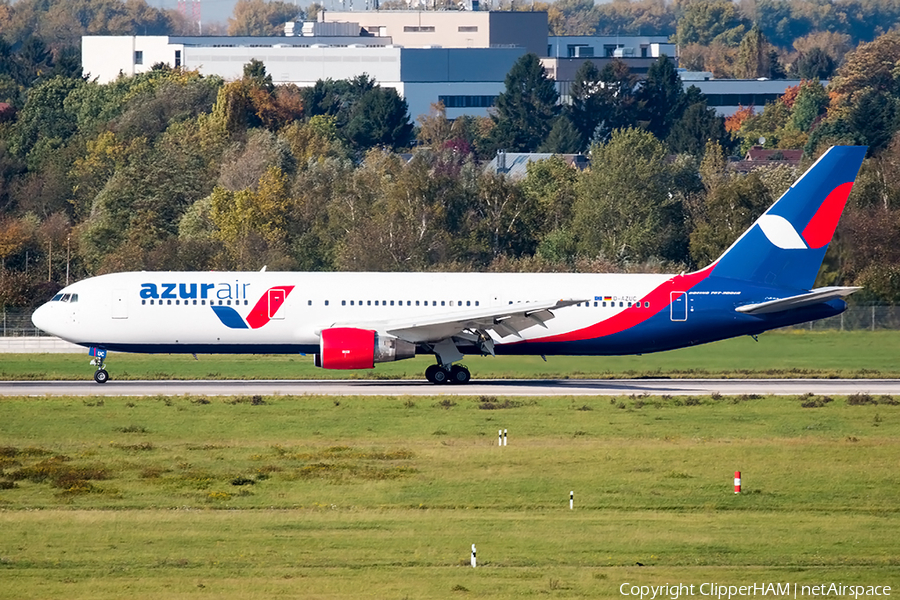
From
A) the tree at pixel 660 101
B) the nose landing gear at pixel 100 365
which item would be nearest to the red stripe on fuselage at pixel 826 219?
the nose landing gear at pixel 100 365

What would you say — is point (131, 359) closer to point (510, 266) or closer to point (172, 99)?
point (510, 266)

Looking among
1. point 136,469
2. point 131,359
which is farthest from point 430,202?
point 136,469

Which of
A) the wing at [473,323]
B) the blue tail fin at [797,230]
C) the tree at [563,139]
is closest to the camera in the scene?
the wing at [473,323]

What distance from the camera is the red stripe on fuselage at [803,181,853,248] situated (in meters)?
53.2

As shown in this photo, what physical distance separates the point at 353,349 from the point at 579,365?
40.5 ft

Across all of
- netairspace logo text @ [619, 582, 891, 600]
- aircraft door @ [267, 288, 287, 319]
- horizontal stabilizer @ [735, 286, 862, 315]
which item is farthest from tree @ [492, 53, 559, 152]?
netairspace logo text @ [619, 582, 891, 600]

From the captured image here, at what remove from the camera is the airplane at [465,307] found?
166 ft

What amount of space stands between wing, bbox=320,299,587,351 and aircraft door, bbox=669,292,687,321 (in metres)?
4.27

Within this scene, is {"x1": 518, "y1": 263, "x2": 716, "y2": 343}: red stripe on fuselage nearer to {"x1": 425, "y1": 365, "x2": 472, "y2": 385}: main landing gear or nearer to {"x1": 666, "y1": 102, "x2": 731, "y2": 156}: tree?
{"x1": 425, "y1": 365, "x2": 472, "y2": 385}: main landing gear

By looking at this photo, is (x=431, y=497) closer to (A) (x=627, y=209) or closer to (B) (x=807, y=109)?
(A) (x=627, y=209)

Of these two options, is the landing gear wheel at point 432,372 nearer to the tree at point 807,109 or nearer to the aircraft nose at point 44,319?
the aircraft nose at point 44,319

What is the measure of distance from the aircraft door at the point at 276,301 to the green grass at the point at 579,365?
629 cm

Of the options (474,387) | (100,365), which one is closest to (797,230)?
(474,387)

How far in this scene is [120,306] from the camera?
50.7 metres
